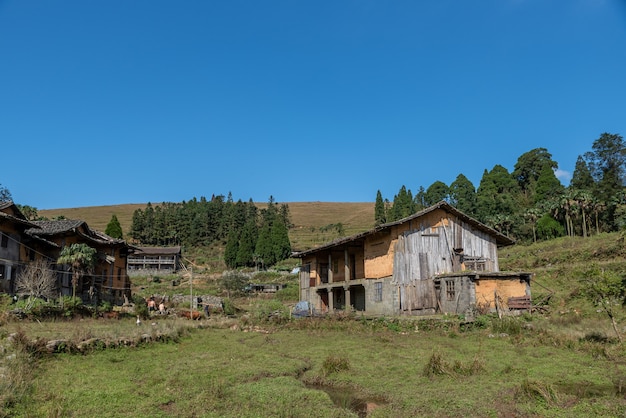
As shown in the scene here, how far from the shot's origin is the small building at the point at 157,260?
8322 centimetres

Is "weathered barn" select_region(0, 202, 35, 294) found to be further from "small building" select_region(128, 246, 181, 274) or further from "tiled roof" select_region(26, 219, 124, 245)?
"small building" select_region(128, 246, 181, 274)

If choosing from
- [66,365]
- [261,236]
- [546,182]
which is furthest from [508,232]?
[66,365]

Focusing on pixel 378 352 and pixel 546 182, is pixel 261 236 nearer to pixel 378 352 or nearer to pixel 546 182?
pixel 546 182

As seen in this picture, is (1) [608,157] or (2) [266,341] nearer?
(2) [266,341]

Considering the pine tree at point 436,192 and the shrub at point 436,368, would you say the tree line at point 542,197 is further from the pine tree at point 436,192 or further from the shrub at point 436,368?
the shrub at point 436,368

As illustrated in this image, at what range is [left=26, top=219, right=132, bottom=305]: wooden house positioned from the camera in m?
37.0

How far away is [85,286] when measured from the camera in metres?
40.4

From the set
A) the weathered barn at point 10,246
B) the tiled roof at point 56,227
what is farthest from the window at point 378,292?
the weathered barn at point 10,246

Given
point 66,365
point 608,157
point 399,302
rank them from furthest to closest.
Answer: point 608,157, point 399,302, point 66,365

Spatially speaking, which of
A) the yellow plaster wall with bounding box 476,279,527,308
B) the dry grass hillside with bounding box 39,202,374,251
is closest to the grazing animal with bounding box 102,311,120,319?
the yellow plaster wall with bounding box 476,279,527,308

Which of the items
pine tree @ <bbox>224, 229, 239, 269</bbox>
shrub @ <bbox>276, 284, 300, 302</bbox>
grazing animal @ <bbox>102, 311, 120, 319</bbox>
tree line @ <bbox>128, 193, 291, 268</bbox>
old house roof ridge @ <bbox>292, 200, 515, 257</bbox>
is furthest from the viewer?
tree line @ <bbox>128, 193, 291, 268</bbox>

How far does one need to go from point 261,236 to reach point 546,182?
51.2 metres

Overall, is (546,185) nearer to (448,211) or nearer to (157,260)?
(448,211)

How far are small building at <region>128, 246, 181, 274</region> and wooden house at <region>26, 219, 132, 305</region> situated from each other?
35.0 meters
